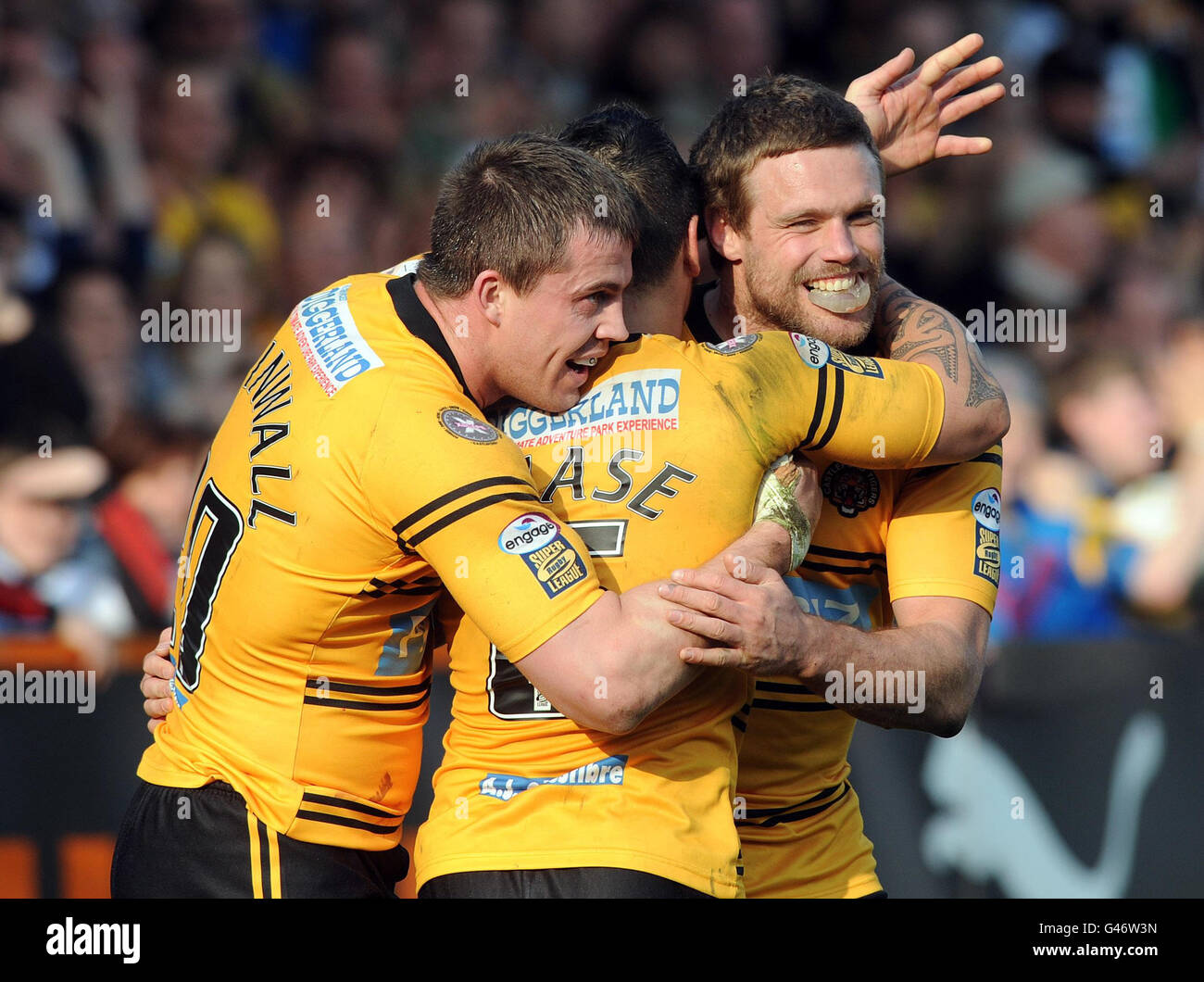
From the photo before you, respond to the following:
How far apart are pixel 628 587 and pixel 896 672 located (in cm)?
74

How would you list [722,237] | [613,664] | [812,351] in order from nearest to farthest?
[613,664] < [812,351] < [722,237]

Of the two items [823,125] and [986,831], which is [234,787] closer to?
[823,125]

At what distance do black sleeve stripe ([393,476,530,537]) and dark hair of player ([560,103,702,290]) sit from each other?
841 mm

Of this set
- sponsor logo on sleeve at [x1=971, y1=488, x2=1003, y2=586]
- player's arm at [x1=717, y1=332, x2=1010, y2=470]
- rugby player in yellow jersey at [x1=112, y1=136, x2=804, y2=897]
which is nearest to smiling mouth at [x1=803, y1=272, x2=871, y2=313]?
player's arm at [x1=717, y1=332, x2=1010, y2=470]

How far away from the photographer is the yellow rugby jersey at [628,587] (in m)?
3.16

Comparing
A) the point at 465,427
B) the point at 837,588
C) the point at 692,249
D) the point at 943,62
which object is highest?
the point at 943,62

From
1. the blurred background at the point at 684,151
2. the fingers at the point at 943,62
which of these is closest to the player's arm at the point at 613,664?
the fingers at the point at 943,62

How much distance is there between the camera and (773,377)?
3.34 meters

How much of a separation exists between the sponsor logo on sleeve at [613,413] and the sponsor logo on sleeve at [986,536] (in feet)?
3.33

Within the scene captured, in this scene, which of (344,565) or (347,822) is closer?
(344,565)

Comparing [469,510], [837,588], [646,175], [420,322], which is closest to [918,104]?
[646,175]

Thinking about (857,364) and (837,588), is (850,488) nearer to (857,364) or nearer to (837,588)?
(837,588)

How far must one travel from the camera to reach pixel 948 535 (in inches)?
149
